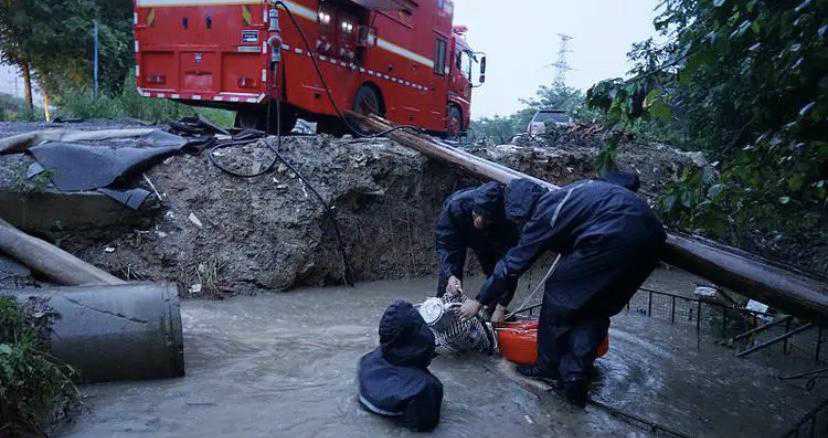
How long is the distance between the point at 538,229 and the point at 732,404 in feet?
6.57

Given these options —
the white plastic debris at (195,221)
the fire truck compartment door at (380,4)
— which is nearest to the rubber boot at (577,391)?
the white plastic debris at (195,221)

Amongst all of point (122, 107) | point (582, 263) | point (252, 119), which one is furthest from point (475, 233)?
point (122, 107)

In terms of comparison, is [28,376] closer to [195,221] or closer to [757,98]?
[195,221]

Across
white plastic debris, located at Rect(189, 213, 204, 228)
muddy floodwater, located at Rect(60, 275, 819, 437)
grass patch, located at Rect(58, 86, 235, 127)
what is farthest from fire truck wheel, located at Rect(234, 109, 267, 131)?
muddy floodwater, located at Rect(60, 275, 819, 437)

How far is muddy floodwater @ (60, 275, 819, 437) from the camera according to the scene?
315 cm

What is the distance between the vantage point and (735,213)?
3816 millimetres

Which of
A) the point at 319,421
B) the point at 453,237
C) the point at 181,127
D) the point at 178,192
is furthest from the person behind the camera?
the point at 181,127

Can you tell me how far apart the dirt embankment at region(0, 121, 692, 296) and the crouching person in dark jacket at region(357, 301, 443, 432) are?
2.79 metres

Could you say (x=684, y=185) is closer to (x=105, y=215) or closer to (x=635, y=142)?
(x=105, y=215)

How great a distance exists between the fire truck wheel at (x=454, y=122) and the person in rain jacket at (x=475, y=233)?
27.2 feet

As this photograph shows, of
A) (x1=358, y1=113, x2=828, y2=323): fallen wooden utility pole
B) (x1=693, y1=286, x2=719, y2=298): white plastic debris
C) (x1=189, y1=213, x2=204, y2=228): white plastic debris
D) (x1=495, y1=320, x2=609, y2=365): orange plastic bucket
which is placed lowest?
(x1=693, y1=286, x2=719, y2=298): white plastic debris

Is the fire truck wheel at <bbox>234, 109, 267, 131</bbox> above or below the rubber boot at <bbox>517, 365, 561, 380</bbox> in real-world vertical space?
above

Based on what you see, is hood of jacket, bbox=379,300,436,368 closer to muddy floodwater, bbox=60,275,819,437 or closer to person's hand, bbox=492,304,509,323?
muddy floodwater, bbox=60,275,819,437

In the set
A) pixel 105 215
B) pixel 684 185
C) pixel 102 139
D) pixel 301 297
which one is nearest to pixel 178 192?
pixel 105 215
